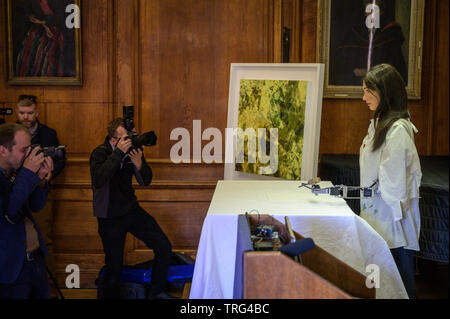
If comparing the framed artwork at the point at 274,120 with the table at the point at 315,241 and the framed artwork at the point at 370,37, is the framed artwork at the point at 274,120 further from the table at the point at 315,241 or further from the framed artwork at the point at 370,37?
the table at the point at 315,241

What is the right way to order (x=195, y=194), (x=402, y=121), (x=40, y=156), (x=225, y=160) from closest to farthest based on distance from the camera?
(x=40, y=156) < (x=402, y=121) < (x=225, y=160) < (x=195, y=194)

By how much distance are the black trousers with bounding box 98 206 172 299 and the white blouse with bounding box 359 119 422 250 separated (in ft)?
5.23

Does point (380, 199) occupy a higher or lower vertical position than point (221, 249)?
higher

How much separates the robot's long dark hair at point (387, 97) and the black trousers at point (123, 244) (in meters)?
1.73

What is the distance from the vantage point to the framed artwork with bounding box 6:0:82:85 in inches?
176

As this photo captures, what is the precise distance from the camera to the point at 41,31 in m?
4.49

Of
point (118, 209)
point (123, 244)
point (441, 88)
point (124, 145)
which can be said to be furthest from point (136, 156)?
point (441, 88)

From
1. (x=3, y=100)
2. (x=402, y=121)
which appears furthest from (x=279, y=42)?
(x=3, y=100)

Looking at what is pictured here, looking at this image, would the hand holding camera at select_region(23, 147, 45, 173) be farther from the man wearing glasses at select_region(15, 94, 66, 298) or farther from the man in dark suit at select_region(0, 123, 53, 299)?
the man wearing glasses at select_region(15, 94, 66, 298)

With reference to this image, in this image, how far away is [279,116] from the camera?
406cm

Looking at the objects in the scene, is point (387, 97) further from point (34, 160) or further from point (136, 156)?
point (34, 160)

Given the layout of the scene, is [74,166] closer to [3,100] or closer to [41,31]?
[3,100]

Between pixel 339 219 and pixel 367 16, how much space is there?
2.45m

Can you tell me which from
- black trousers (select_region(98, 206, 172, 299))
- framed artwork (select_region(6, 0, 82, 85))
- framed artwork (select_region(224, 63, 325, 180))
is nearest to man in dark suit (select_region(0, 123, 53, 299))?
black trousers (select_region(98, 206, 172, 299))
